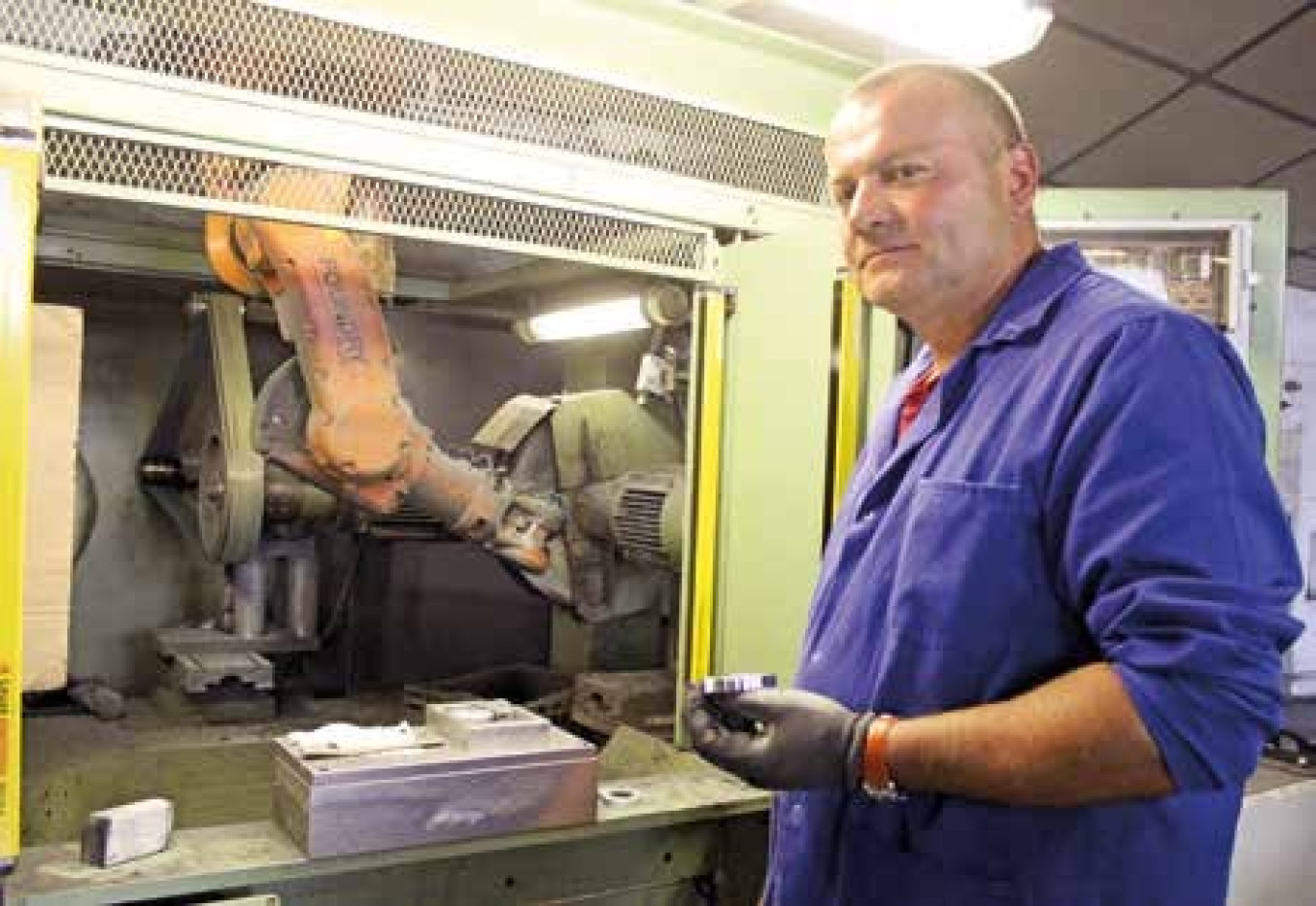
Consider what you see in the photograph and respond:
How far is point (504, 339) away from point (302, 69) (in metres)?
2.84

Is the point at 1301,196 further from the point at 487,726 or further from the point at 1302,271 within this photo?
the point at 487,726

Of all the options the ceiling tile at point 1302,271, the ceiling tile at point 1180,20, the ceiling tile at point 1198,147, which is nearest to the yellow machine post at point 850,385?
the ceiling tile at point 1180,20

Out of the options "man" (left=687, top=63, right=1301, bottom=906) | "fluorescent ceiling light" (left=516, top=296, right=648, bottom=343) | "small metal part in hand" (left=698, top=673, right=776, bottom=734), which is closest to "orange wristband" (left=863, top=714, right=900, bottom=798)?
"man" (left=687, top=63, right=1301, bottom=906)

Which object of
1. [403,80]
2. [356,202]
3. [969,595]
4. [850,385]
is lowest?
[969,595]

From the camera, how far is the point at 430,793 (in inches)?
63.4

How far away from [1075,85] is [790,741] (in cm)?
295

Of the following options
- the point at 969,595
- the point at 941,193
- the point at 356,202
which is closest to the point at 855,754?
the point at 969,595

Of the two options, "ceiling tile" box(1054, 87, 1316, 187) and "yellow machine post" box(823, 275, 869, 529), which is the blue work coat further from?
"ceiling tile" box(1054, 87, 1316, 187)

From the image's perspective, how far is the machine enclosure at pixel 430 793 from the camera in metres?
1.54

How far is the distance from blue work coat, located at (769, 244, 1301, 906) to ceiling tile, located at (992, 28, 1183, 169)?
7.57ft

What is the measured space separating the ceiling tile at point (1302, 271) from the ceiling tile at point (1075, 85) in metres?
2.43

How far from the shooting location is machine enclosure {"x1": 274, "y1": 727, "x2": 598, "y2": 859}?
1.54 m

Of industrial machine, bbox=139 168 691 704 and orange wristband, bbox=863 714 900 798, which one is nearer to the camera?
orange wristband, bbox=863 714 900 798

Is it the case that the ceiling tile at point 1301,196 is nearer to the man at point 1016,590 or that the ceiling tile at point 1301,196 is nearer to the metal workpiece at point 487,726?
the man at point 1016,590
